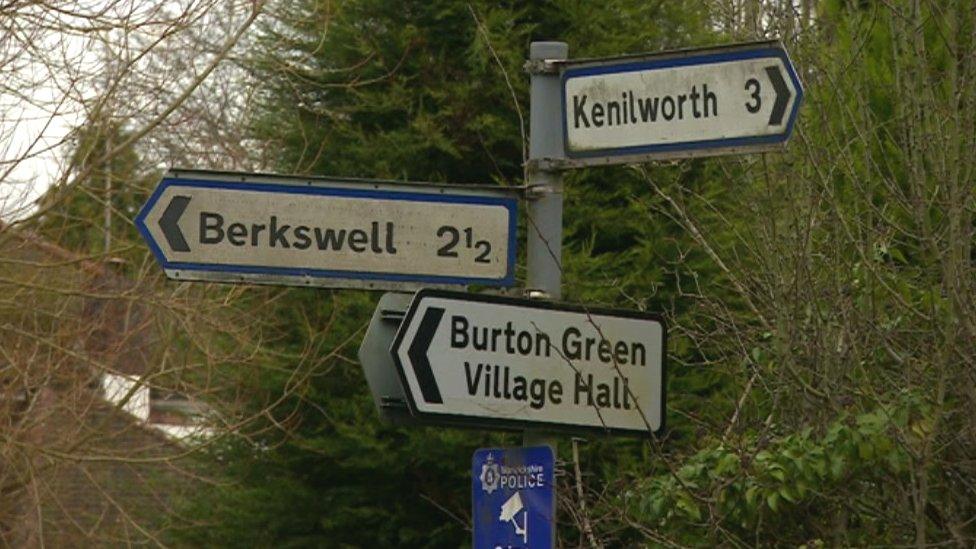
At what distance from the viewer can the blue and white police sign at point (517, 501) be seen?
176 inches

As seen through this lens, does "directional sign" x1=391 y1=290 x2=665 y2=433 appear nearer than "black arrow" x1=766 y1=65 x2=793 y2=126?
Yes

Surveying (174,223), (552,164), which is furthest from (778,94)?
(174,223)

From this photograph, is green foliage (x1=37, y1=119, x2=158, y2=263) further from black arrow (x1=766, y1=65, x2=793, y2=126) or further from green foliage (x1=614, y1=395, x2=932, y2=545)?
black arrow (x1=766, y1=65, x2=793, y2=126)

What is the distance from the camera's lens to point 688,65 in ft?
15.0

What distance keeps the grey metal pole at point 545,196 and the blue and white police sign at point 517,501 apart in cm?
11

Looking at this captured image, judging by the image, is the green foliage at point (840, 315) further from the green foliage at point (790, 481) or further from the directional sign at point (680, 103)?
the directional sign at point (680, 103)

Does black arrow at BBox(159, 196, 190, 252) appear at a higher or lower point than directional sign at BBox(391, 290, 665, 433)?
higher

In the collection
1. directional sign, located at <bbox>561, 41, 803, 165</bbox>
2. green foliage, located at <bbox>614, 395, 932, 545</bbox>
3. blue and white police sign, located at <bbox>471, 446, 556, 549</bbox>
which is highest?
directional sign, located at <bbox>561, 41, 803, 165</bbox>

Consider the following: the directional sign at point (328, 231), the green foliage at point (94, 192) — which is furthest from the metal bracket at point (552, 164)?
the green foliage at point (94, 192)

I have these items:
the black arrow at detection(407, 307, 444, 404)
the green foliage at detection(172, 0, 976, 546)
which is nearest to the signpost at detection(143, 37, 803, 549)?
the black arrow at detection(407, 307, 444, 404)

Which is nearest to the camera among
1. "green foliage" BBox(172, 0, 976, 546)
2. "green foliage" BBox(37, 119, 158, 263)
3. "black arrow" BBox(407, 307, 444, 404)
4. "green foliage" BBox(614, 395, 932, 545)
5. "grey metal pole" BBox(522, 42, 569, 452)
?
"black arrow" BBox(407, 307, 444, 404)

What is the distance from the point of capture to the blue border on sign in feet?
14.7

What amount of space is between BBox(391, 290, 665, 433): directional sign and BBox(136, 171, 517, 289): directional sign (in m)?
0.16

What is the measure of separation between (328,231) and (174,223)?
0.40m
